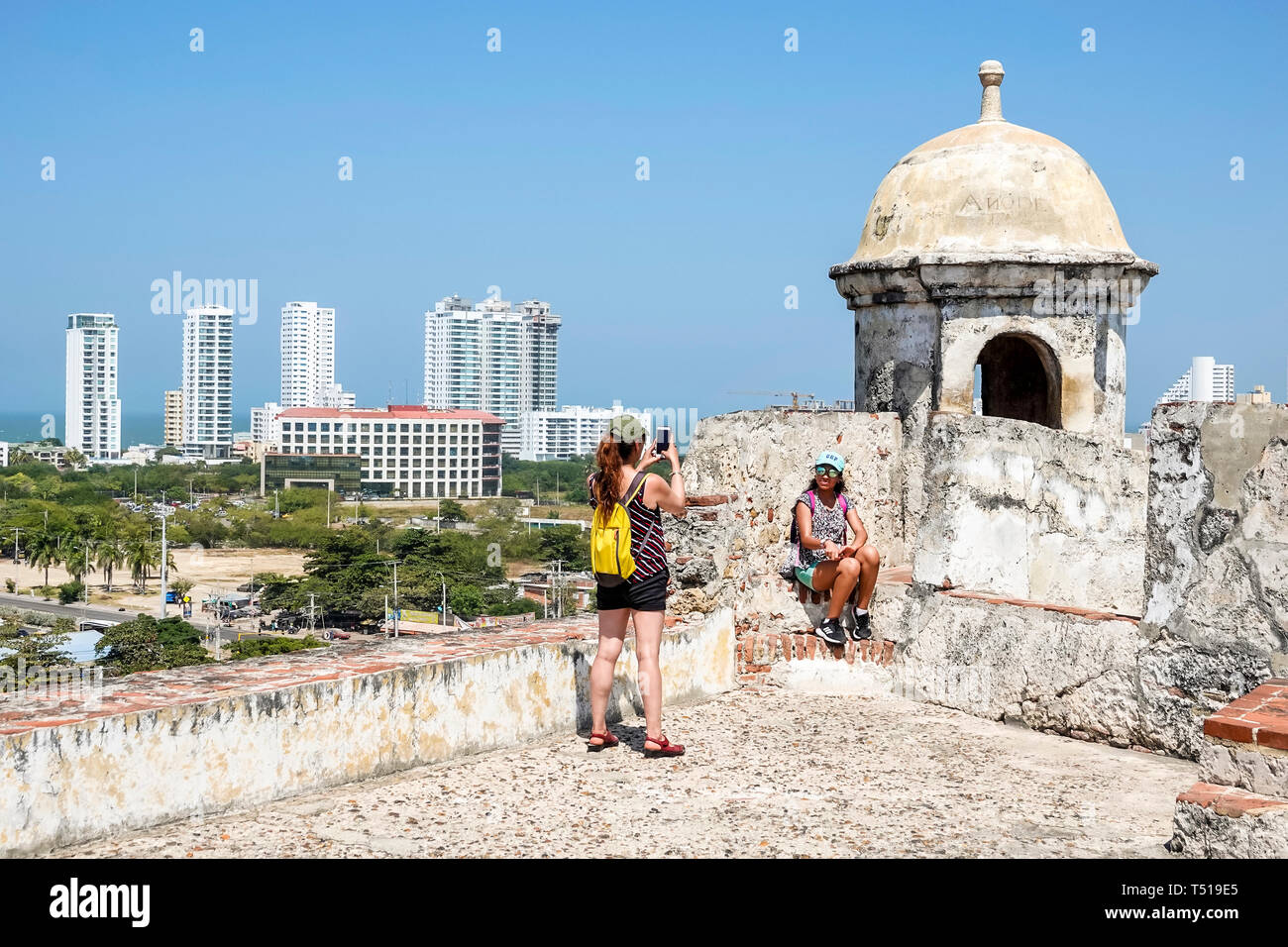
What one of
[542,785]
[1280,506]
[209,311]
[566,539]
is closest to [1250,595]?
[1280,506]

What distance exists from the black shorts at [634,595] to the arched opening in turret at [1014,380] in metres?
6.15

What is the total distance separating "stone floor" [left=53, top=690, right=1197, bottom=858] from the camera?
4461 millimetres

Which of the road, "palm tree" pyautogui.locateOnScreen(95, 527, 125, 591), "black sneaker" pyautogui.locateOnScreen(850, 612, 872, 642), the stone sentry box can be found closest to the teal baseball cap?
"black sneaker" pyautogui.locateOnScreen(850, 612, 872, 642)

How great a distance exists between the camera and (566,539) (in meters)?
90.3

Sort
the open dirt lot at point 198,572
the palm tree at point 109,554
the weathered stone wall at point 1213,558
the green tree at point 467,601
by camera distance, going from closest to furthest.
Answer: the weathered stone wall at point 1213,558, the green tree at point 467,601, the open dirt lot at point 198,572, the palm tree at point 109,554

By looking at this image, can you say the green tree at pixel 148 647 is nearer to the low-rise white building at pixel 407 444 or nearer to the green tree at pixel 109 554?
the green tree at pixel 109 554

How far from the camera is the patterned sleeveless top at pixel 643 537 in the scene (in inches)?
223

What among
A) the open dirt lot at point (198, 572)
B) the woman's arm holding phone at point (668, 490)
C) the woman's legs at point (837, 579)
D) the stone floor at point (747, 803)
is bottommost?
the open dirt lot at point (198, 572)

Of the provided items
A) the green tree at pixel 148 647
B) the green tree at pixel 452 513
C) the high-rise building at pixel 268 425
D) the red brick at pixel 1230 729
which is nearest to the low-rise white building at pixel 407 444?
the high-rise building at pixel 268 425

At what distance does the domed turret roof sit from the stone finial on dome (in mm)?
240

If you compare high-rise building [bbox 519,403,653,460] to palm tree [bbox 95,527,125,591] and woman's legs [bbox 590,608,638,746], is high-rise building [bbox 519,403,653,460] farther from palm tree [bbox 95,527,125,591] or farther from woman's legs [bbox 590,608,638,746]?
woman's legs [bbox 590,608,638,746]

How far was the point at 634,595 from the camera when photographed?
5.68 meters

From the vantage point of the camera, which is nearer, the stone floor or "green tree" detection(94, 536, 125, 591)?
the stone floor

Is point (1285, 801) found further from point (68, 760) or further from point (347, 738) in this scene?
point (68, 760)
